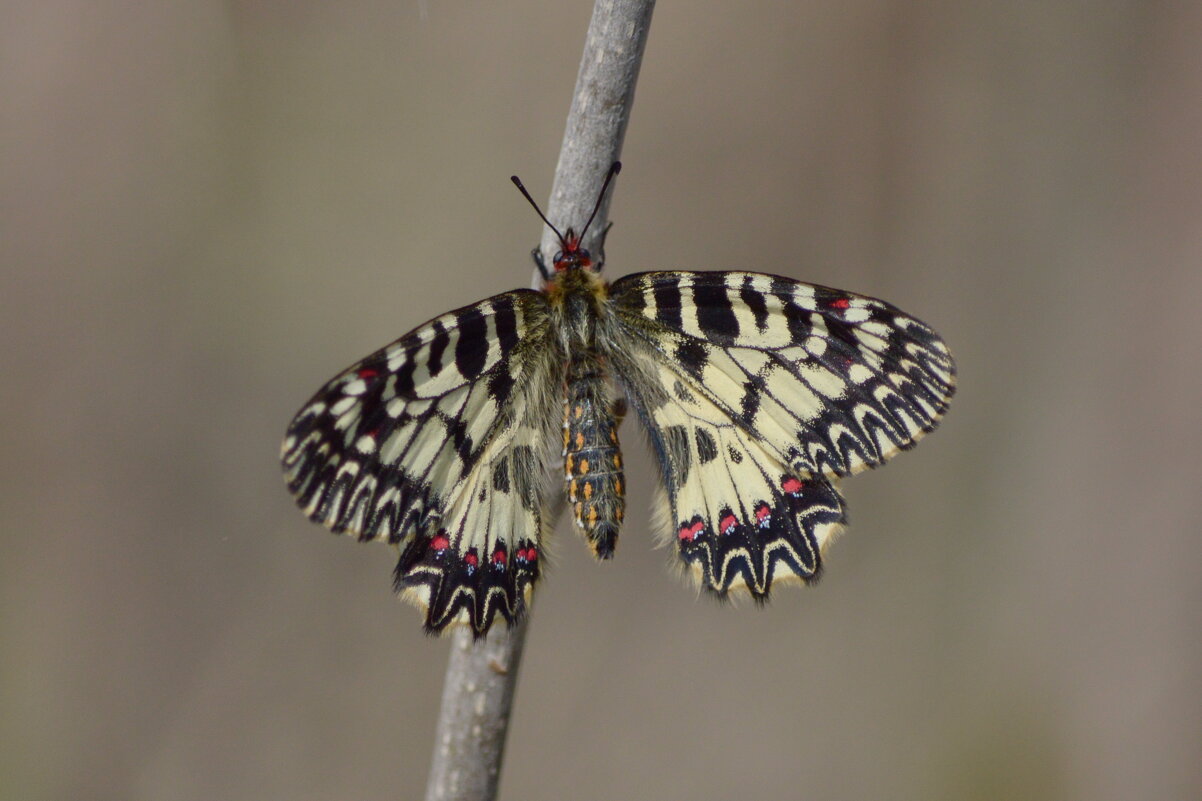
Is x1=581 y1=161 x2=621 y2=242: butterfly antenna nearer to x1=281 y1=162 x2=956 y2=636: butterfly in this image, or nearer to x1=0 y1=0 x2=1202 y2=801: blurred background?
x1=281 y1=162 x2=956 y2=636: butterfly

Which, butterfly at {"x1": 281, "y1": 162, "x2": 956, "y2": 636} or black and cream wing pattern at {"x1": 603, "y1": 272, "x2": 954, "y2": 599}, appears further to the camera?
black and cream wing pattern at {"x1": 603, "y1": 272, "x2": 954, "y2": 599}

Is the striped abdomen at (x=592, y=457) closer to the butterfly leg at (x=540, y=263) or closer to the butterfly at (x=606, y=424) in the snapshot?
the butterfly at (x=606, y=424)

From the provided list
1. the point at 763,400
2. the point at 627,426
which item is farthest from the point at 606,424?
the point at 627,426

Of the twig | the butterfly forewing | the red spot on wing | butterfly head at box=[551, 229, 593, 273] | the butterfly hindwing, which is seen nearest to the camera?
the twig

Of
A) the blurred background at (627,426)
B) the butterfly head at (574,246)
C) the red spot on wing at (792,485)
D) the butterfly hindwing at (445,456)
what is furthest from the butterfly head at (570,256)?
the blurred background at (627,426)

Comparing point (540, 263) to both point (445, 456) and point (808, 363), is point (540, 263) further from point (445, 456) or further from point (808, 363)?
point (808, 363)

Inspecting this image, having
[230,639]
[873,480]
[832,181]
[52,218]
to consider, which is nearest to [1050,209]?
[832,181]

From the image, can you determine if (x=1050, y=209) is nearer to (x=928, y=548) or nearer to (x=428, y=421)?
(x=928, y=548)

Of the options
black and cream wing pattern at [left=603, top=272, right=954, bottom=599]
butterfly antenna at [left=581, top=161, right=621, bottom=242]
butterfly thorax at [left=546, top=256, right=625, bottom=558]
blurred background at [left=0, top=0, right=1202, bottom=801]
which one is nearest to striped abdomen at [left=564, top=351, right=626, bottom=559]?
butterfly thorax at [left=546, top=256, right=625, bottom=558]
